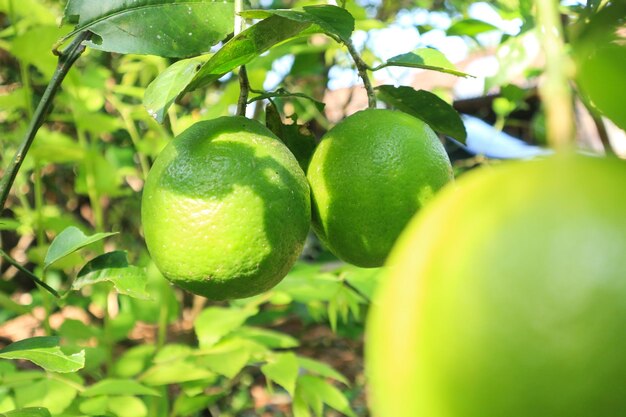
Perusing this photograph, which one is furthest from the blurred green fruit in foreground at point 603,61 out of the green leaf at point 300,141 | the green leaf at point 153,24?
the green leaf at point 300,141

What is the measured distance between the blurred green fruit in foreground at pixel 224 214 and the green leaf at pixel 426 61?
20 centimetres

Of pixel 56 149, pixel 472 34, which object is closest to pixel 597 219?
pixel 472 34

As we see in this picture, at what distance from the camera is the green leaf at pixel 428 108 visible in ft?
2.91

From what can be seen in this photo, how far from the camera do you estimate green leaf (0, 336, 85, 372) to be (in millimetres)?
710

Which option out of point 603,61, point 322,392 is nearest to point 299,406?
point 322,392

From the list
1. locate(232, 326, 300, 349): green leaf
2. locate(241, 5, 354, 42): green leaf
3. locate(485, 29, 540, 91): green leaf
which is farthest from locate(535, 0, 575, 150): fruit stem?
locate(232, 326, 300, 349): green leaf

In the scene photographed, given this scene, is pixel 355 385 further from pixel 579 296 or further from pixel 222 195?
pixel 579 296

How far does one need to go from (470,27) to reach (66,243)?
1.01 meters

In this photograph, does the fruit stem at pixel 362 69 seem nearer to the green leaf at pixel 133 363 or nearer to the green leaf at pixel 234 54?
the green leaf at pixel 234 54

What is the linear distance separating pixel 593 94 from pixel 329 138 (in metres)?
0.46

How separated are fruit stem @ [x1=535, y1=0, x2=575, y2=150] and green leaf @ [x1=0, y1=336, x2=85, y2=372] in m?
0.58

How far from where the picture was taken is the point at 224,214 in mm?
700

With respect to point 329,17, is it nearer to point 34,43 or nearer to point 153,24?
point 153,24

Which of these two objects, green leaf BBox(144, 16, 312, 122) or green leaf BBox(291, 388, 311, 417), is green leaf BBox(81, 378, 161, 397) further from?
green leaf BBox(144, 16, 312, 122)
